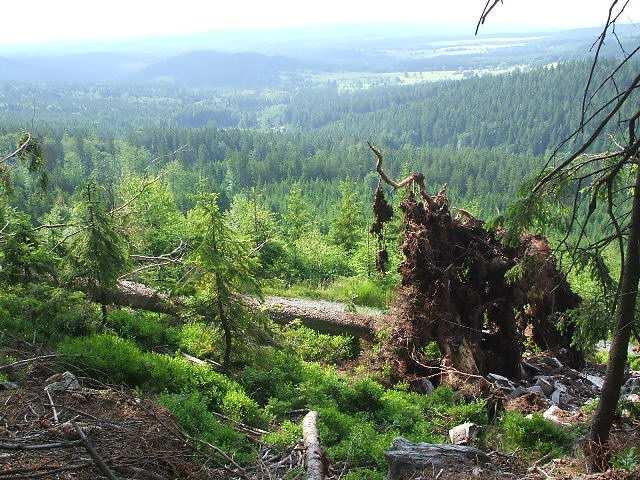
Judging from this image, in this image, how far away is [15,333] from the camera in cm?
1032

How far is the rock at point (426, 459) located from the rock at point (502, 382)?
4906 mm

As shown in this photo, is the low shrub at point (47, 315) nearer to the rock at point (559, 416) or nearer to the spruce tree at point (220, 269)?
the spruce tree at point (220, 269)

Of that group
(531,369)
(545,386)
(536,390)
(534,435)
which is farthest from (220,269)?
(531,369)

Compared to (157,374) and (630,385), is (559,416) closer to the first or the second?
(630,385)

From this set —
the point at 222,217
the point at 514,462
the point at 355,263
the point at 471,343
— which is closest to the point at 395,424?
the point at 514,462

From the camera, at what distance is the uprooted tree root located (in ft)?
40.6

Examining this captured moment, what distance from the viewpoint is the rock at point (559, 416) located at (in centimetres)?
955

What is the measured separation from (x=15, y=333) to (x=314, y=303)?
11022 mm

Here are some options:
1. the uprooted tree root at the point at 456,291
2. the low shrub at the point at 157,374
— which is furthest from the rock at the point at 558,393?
the low shrub at the point at 157,374

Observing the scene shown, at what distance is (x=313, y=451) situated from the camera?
23.1ft

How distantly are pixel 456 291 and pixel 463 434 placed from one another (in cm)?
456

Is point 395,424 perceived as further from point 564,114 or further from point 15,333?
point 564,114

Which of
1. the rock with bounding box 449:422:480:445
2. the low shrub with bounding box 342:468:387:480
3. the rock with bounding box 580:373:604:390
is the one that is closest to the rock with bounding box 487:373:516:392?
the rock with bounding box 580:373:604:390

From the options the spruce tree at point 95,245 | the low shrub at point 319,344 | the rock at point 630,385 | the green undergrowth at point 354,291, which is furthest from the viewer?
the green undergrowth at point 354,291
